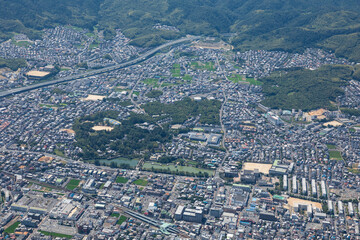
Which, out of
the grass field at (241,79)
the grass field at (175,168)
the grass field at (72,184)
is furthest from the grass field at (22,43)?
the grass field at (175,168)

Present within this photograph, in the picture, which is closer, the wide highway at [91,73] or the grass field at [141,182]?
the grass field at [141,182]

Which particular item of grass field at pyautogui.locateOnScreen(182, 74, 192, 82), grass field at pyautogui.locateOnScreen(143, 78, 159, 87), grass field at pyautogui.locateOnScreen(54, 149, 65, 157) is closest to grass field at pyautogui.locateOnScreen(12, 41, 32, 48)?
grass field at pyautogui.locateOnScreen(143, 78, 159, 87)

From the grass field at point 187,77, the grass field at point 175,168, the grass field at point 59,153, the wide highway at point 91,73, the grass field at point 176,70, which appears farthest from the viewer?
the grass field at point 176,70

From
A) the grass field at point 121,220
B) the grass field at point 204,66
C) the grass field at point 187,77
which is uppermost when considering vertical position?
the grass field at point 121,220

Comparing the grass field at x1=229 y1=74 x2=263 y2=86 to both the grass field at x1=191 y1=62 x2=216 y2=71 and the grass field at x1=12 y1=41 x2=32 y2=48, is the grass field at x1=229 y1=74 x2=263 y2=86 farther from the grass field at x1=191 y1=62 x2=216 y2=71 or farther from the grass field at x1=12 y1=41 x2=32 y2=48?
the grass field at x1=12 y1=41 x2=32 y2=48

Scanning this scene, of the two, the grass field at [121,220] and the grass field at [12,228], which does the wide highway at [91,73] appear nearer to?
the grass field at [12,228]

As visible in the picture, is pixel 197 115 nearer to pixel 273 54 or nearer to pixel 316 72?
pixel 316 72

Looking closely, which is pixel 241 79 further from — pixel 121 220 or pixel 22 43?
pixel 22 43

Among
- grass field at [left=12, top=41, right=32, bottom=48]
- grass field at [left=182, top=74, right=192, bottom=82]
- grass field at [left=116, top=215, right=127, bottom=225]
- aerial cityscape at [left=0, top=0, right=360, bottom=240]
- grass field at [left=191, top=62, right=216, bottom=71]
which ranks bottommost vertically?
grass field at [left=191, top=62, right=216, bottom=71]

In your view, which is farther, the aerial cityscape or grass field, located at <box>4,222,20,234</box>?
the aerial cityscape
